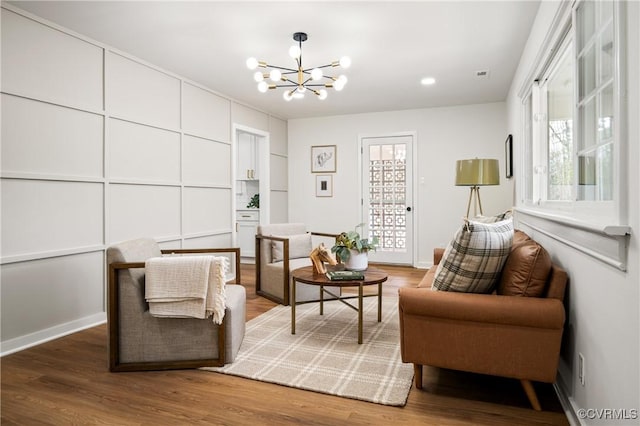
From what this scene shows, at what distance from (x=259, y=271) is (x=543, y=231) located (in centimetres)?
282

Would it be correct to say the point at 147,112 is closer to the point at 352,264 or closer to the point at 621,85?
the point at 352,264

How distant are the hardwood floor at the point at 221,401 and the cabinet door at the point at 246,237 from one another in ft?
14.8

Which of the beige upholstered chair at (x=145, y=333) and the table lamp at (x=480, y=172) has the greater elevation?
the table lamp at (x=480, y=172)

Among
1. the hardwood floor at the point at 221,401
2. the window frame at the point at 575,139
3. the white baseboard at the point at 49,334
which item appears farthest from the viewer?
the white baseboard at the point at 49,334

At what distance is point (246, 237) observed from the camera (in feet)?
23.4

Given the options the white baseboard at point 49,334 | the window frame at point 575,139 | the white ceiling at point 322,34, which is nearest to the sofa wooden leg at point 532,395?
the window frame at point 575,139

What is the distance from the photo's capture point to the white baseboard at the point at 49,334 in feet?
9.28

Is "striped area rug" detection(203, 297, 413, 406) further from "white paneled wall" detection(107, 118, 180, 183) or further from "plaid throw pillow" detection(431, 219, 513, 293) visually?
"white paneled wall" detection(107, 118, 180, 183)

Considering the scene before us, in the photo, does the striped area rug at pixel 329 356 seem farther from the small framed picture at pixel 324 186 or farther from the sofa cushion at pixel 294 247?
the small framed picture at pixel 324 186

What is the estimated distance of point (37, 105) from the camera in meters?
3.01

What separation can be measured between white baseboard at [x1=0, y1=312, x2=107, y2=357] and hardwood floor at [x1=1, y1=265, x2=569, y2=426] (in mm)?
287

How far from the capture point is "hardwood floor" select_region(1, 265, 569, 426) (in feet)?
6.33

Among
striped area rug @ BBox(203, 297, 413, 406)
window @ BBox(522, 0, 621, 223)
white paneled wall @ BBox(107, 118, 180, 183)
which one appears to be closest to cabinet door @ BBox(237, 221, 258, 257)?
white paneled wall @ BBox(107, 118, 180, 183)

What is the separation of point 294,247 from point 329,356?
6.22 ft
